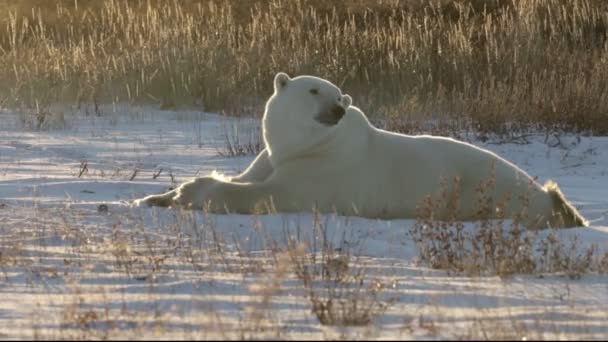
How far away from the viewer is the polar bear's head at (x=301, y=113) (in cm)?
766

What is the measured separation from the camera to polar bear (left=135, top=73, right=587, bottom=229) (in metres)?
7.43

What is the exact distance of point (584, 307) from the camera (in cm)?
471

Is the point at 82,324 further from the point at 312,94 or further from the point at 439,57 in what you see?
the point at 439,57

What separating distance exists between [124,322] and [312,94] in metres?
3.89

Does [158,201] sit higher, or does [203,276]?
[203,276]

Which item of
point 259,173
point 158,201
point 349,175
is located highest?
point 349,175

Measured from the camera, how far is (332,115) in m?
7.62

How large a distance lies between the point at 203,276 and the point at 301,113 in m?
2.74

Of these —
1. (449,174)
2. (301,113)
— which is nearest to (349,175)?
(301,113)

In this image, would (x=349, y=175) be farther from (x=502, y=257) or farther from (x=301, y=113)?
(x=502, y=257)

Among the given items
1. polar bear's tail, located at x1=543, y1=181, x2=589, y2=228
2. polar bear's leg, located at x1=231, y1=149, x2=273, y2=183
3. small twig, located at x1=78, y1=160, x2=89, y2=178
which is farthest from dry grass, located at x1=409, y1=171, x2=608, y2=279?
small twig, located at x1=78, y1=160, x2=89, y2=178

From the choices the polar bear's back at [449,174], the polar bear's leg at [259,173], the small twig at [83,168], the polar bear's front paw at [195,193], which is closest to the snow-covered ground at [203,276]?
the small twig at [83,168]

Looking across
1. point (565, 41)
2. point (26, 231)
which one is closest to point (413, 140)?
point (26, 231)

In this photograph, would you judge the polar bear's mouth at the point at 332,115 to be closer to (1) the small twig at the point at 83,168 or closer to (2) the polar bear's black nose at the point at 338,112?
(2) the polar bear's black nose at the point at 338,112
